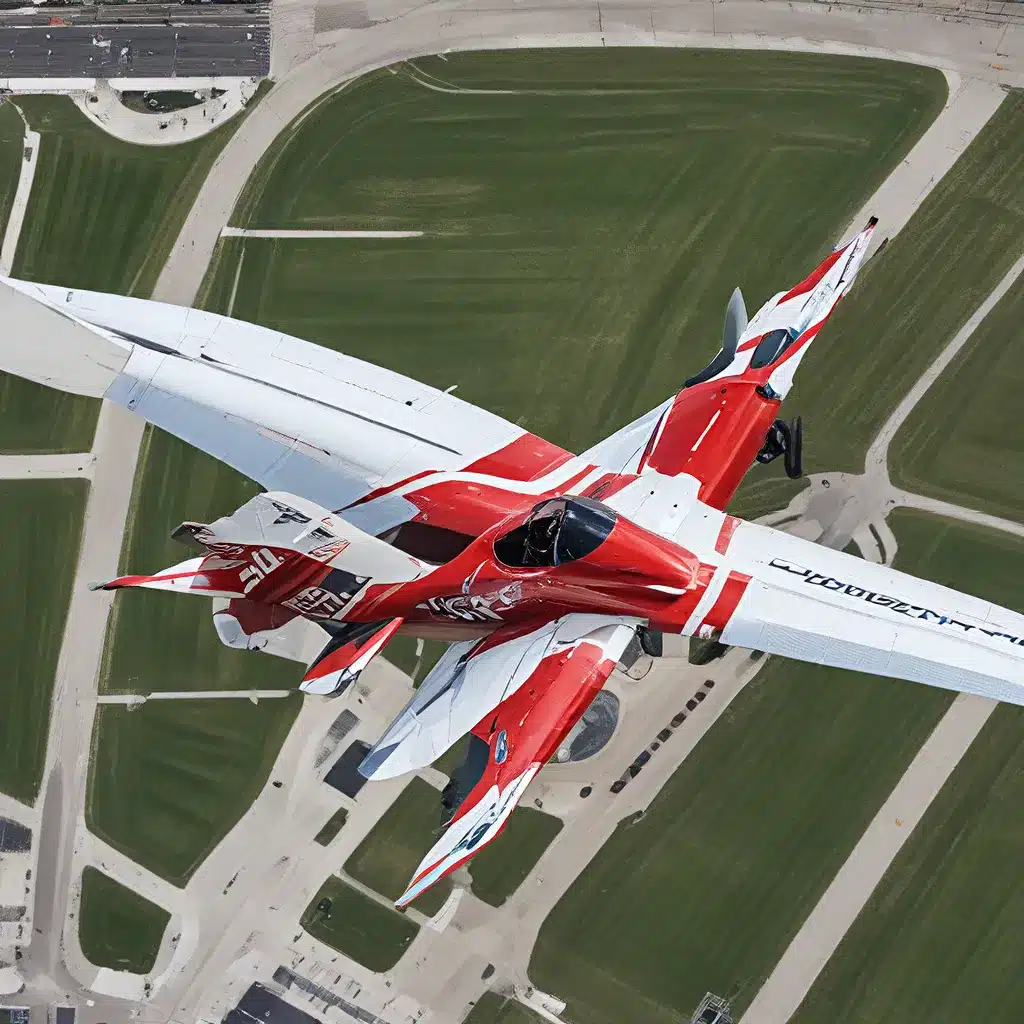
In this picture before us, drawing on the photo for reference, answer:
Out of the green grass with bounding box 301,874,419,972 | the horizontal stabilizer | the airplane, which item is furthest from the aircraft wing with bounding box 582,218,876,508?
the green grass with bounding box 301,874,419,972

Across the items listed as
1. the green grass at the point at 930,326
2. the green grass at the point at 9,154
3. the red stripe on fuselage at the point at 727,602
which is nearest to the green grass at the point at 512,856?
the red stripe on fuselage at the point at 727,602

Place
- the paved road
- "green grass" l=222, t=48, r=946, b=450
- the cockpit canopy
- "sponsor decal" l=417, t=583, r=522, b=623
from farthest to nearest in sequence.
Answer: the paved road, "green grass" l=222, t=48, r=946, b=450, "sponsor decal" l=417, t=583, r=522, b=623, the cockpit canopy

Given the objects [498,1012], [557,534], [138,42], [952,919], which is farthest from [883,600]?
[138,42]

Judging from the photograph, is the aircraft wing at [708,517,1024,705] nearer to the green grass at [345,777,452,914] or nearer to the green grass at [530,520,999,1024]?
the green grass at [530,520,999,1024]

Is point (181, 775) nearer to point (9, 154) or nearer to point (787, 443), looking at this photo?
point (787, 443)

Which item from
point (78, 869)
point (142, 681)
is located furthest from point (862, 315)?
point (78, 869)

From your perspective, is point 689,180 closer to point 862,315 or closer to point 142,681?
point 862,315
